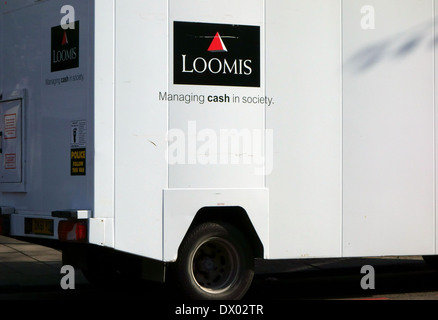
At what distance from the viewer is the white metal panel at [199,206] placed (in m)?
8.34

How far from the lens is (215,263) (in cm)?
870

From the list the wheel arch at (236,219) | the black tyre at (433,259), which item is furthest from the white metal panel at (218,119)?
the black tyre at (433,259)

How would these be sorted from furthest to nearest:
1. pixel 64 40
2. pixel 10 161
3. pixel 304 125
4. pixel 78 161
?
pixel 10 161 → pixel 304 125 → pixel 64 40 → pixel 78 161

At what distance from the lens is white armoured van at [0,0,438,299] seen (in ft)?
27.1

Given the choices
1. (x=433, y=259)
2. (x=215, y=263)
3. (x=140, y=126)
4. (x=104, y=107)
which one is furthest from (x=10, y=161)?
(x=433, y=259)

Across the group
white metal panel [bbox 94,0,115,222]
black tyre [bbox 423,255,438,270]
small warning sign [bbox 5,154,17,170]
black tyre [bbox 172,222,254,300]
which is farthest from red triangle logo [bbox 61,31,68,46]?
black tyre [bbox 423,255,438,270]

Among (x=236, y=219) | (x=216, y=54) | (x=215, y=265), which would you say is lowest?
(x=215, y=265)

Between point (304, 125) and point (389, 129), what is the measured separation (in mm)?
1063

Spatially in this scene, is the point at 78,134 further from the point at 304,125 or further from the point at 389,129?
the point at 389,129

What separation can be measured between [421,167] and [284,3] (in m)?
→ 2.44

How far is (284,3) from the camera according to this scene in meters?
8.92

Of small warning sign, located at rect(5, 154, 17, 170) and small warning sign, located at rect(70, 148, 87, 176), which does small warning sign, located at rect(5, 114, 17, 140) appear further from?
small warning sign, located at rect(70, 148, 87, 176)

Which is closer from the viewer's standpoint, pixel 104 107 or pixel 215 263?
pixel 104 107

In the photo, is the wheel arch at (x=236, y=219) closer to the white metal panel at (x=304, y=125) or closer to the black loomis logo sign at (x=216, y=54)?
the white metal panel at (x=304, y=125)
